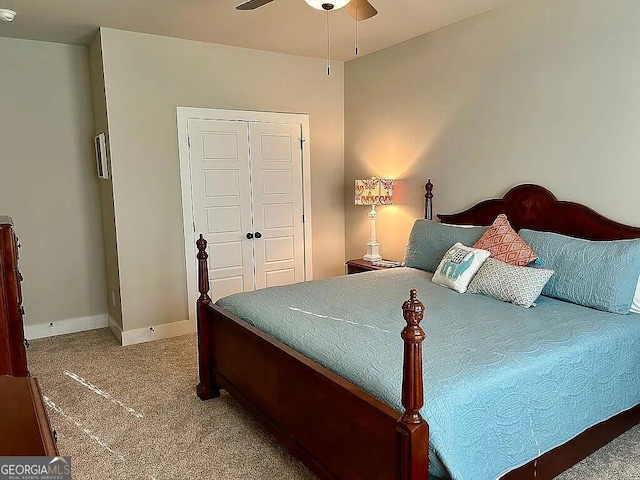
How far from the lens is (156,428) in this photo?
2.81 metres

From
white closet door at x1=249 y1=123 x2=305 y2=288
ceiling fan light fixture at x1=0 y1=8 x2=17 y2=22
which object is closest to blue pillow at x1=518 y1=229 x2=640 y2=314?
white closet door at x1=249 y1=123 x2=305 y2=288

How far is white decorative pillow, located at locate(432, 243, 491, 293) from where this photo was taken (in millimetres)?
3102

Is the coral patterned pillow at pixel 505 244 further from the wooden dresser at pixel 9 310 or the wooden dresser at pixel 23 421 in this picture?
the wooden dresser at pixel 9 310

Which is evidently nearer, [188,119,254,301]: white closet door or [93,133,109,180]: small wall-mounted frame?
[93,133,109,180]: small wall-mounted frame

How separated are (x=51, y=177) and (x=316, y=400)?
140 inches

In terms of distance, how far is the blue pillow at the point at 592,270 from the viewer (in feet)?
8.50

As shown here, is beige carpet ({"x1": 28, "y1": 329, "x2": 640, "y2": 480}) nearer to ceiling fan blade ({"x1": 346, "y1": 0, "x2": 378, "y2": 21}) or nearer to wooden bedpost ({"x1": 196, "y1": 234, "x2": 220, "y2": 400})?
wooden bedpost ({"x1": 196, "y1": 234, "x2": 220, "y2": 400})

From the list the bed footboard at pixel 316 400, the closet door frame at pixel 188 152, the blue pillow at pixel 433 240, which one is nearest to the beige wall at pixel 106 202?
the closet door frame at pixel 188 152

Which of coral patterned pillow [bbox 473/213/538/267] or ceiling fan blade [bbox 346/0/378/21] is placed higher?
ceiling fan blade [bbox 346/0/378/21]

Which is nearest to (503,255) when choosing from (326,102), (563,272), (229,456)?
(563,272)

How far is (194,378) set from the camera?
3500 mm

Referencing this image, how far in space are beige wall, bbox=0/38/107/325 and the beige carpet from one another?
2.33 feet

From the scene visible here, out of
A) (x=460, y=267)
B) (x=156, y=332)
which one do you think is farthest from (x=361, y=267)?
(x=156, y=332)

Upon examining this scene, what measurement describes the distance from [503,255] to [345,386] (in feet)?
5.52
